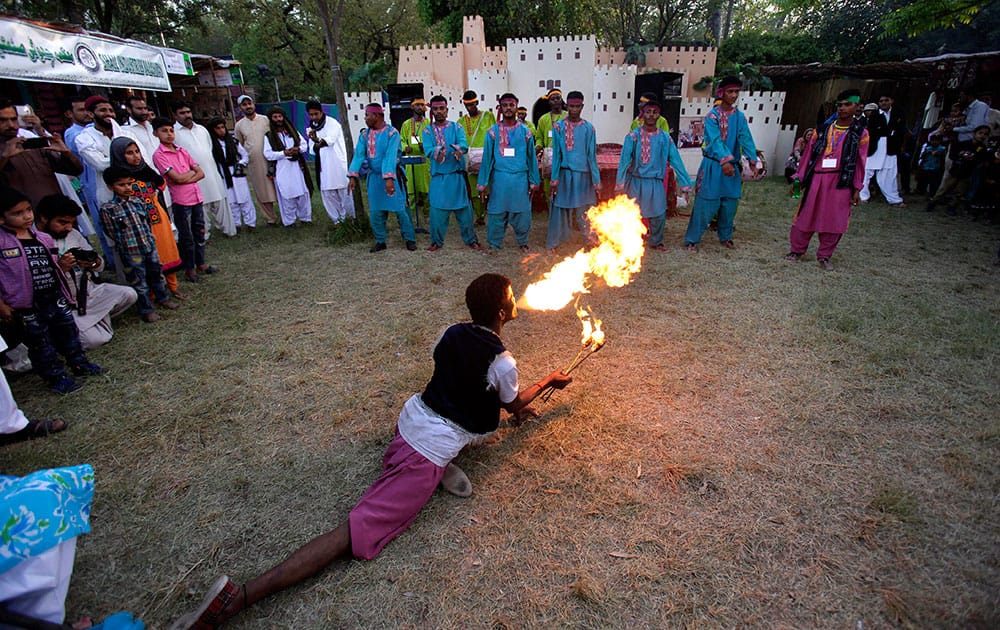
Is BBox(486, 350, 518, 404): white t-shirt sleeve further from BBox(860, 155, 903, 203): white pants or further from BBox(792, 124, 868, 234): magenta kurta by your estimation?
BBox(860, 155, 903, 203): white pants

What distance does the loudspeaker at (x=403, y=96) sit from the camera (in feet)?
34.8

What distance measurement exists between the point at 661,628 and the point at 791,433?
6.03ft

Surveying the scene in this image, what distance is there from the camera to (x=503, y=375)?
2.74 metres

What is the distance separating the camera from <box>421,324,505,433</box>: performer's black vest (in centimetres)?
272

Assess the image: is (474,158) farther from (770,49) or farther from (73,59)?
(770,49)

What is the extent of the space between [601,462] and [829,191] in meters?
5.12

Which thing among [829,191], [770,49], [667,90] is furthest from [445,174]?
[770,49]

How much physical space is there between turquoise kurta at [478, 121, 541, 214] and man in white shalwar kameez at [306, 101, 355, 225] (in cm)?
302

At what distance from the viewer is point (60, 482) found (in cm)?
189

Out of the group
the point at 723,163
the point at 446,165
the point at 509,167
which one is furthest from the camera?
the point at 446,165

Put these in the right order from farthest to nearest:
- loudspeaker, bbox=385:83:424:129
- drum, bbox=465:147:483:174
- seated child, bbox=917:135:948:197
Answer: loudspeaker, bbox=385:83:424:129 → seated child, bbox=917:135:948:197 → drum, bbox=465:147:483:174

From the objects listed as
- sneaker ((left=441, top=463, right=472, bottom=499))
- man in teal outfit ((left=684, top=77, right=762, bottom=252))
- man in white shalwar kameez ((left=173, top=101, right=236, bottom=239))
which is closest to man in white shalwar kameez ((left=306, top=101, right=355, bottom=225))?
man in white shalwar kameez ((left=173, top=101, right=236, bottom=239))

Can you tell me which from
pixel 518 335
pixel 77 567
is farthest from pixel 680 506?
pixel 77 567

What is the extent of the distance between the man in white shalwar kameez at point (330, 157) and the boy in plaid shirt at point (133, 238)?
12.4 feet
